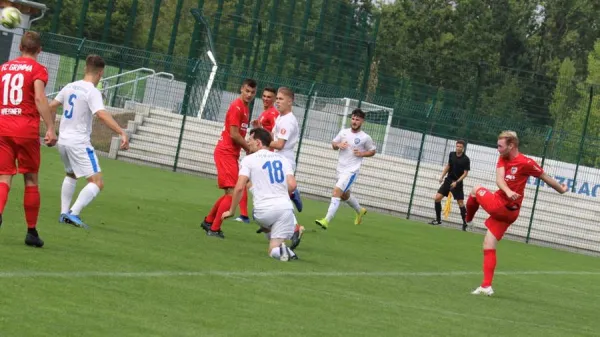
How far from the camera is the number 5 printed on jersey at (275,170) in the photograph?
13328 millimetres

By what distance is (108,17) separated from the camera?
4091 centimetres

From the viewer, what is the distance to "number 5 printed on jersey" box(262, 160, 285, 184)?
13.3 m

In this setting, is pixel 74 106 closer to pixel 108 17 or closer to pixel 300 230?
pixel 300 230

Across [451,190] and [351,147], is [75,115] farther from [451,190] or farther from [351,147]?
[451,190]

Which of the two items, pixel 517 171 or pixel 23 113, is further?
pixel 517 171

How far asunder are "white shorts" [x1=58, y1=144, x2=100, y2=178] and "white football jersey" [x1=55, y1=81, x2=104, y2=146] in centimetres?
7

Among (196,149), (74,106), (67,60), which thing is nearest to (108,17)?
(67,60)

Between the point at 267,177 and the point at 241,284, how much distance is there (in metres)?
2.58

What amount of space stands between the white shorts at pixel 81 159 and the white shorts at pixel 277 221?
6.54 ft

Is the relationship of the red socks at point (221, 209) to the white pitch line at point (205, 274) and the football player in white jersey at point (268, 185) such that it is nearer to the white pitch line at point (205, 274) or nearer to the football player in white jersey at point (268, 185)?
the football player in white jersey at point (268, 185)

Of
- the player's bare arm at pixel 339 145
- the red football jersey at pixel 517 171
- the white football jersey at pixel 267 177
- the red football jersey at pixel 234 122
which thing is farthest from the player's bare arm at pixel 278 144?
the player's bare arm at pixel 339 145

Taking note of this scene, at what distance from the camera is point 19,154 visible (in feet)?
36.7

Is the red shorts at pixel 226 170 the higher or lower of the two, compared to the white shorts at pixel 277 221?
higher

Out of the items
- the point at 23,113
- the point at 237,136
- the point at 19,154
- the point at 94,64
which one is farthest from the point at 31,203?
the point at 237,136
